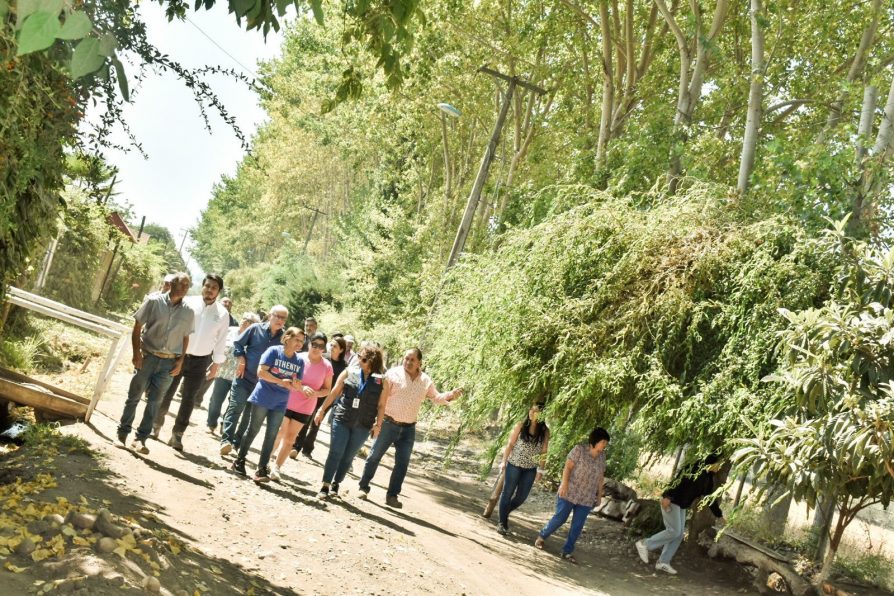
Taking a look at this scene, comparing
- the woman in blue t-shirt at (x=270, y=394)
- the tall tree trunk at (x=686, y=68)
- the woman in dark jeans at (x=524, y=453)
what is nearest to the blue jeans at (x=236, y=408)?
the woman in blue t-shirt at (x=270, y=394)

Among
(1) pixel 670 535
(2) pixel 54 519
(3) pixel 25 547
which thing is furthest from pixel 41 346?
(3) pixel 25 547

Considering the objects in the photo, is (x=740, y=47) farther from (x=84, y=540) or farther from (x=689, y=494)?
(x=84, y=540)

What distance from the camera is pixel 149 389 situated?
9.80 metres

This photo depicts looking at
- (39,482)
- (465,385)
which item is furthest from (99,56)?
(465,385)

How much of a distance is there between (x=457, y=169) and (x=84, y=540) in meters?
34.9

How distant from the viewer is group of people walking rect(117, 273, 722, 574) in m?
9.66

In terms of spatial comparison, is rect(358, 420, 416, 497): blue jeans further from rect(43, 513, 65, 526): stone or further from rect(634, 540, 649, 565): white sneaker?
rect(43, 513, 65, 526): stone

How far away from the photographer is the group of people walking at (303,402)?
31.7 feet

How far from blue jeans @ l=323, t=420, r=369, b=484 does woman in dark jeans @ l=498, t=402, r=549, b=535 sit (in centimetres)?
245

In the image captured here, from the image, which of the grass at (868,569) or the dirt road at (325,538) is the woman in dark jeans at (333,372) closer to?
the dirt road at (325,538)

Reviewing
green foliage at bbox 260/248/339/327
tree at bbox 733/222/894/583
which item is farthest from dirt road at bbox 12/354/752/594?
green foliage at bbox 260/248/339/327

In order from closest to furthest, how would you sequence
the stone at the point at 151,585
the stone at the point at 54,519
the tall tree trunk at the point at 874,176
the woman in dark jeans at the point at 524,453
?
1. the stone at the point at 151,585
2. the stone at the point at 54,519
3. the woman in dark jeans at the point at 524,453
4. the tall tree trunk at the point at 874,176

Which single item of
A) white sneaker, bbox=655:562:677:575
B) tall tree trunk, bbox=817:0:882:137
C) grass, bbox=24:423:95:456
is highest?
tall tree trunk, bbox=817:0:882:137

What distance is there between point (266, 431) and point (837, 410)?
19.4 ft
